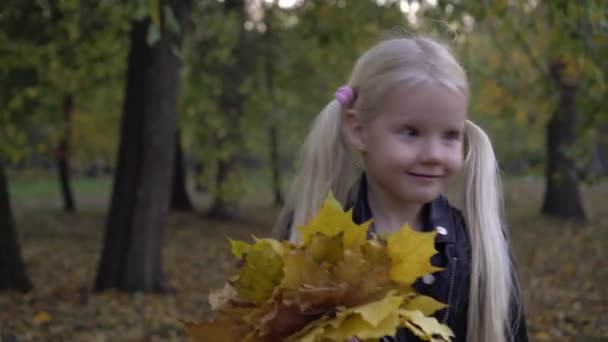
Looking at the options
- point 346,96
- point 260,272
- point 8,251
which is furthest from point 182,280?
point 260,272

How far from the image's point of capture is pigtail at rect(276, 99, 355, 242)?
245cm

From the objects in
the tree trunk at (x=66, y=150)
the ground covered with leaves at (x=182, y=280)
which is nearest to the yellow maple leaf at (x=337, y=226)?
the ground covered with leaves at (x=182, y=280)

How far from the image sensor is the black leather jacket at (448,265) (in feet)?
7.22

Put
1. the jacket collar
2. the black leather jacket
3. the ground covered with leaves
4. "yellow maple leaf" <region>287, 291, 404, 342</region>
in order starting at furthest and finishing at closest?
the ground covered with leaves < the jacket collar < the black leather jacket < "yellow maple leaf" <region>287, 291, 404, 342</region>

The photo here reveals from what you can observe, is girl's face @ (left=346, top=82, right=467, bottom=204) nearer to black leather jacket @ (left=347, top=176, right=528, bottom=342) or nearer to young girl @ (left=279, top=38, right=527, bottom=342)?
young girl @ (left=279, top=38, right=527, bottom=342)

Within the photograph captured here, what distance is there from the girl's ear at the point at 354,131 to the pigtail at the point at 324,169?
1.9 inches

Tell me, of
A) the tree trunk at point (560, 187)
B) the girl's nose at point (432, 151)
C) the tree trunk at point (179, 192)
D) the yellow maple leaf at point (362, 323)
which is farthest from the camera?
the tree trunk at point (179, 192)

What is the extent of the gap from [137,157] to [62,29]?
13.5 ft

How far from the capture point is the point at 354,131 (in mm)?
2359

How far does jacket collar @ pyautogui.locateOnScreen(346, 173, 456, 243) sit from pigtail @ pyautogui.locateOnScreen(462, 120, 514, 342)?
6 cm

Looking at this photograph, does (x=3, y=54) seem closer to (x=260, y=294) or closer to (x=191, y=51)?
(x=191, y=51)

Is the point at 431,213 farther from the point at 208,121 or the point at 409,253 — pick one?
the point at 208,121

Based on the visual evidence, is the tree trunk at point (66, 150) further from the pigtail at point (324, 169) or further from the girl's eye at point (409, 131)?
the girl's eye at point (409, 131)

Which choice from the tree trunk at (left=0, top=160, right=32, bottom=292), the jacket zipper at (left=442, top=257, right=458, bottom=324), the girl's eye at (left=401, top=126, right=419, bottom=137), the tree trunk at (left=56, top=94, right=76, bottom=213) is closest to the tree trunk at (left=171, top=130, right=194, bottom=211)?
the tree trunk at (left=56, top=94, right=76, bottom=213)
